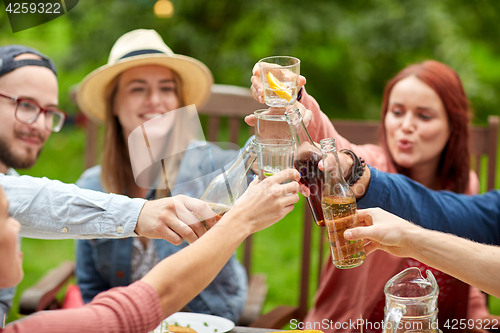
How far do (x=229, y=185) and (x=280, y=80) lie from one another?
11.5 inches

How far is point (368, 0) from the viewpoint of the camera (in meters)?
4.02

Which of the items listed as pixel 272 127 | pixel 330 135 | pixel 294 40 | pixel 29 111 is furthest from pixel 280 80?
pixel 294 40

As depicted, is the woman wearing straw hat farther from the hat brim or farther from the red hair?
the red hair

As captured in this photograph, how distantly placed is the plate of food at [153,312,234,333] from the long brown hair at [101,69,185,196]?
34.1 inches

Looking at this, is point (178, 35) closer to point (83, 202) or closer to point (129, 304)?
point (83, 202)

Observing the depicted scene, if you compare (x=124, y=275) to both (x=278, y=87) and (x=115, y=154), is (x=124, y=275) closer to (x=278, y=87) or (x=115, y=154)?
(x=115, y=154)

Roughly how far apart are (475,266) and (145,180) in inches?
33.9

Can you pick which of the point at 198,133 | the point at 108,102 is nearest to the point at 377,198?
the point at 198,133

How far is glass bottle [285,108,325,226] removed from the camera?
111 cm

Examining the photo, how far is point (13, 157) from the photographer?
5.62 ft

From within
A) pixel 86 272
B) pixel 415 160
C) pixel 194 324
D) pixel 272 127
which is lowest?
pixel 86 272

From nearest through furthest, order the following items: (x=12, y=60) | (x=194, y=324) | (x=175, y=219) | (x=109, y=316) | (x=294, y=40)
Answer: (x=109, y=316), (x=175, y=219), (x=194, y=324), (x=12, y=60), (x=294, y=40)

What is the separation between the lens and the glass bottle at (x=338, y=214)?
1.12 m

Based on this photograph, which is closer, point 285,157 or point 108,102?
point 285,157
